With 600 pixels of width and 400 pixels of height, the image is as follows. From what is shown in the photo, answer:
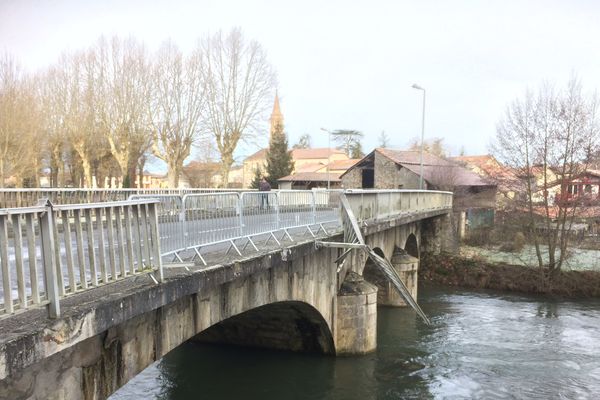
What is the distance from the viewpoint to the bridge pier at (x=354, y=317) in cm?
1239

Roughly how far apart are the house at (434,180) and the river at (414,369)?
1583cm

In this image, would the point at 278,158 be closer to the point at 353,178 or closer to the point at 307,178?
the point at 307,178

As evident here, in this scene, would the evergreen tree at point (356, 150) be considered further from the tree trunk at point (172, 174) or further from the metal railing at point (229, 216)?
the metal railing at point (229, 216)

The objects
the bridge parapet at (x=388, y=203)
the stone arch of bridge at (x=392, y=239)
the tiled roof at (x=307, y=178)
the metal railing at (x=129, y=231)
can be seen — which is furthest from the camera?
the tiled roof at (x=307, y=178)

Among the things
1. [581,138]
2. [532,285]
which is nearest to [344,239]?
[532,285]

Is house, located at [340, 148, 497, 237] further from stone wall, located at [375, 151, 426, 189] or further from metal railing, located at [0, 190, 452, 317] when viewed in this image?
metal railing, located at [0, 190, 452, 317]

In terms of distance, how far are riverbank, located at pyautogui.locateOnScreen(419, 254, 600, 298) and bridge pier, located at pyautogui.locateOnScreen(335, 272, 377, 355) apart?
44.1 ft

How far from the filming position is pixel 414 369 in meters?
12.4

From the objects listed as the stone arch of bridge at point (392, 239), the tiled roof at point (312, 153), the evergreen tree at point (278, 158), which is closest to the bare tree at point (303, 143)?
the tiled roof at point (312, 153)

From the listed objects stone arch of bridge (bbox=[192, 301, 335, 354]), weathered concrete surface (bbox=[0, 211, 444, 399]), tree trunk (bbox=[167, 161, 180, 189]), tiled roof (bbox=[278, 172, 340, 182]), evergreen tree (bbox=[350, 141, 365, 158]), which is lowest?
stone arch of bridge (bbox=[192, 301, 335, 354])

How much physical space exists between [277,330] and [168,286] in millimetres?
8858

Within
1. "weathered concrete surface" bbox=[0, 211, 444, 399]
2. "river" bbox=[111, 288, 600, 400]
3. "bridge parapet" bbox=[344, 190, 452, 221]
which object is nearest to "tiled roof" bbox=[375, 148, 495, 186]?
"bridge parapet" bbox=[344, 190, 452, 221]

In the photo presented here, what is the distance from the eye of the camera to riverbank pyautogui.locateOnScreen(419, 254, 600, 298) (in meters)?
22.6

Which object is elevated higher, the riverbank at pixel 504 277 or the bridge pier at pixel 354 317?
the bridge pier at pixel 354 317
